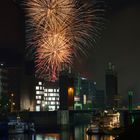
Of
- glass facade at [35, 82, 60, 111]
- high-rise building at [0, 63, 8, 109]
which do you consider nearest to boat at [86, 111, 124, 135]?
high-rise building at [0, 63, 8, 109]

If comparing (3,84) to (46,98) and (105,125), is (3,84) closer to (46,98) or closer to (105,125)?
(105,125)

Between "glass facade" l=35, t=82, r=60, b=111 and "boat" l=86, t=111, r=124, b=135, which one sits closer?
"boat" l=86, t=111, r=124, b=135

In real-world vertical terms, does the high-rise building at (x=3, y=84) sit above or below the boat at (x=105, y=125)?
above

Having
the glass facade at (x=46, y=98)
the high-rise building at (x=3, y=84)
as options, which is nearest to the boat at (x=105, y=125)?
the high-rise building at (x=3, y=84)

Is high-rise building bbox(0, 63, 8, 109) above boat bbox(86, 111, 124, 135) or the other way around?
above

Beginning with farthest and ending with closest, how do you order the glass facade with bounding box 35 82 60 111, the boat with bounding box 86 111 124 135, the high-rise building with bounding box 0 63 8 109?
the glass facade with bounding box 35 82 60 111 → the high-rise building with bounding box 0 63 8 109 → the boat with bounding box 86 111 124 135

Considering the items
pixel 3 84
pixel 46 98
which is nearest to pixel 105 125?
pixel 3 84

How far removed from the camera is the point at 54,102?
173875 millimetres

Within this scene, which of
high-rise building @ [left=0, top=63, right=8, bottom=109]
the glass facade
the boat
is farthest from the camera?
the glass facade

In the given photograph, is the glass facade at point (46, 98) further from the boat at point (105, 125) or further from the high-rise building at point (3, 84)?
the boat at point (105, 125)

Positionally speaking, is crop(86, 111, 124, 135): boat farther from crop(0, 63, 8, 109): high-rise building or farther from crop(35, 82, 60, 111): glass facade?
crop(35, 82, 60, 111): glass facade

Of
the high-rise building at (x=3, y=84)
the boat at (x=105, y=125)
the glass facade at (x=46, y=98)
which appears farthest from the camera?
the glass facade at (x=46, y=98)

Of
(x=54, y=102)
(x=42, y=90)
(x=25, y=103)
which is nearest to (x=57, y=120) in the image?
(x=25, y=103)

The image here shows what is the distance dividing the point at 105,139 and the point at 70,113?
47.8 metres
